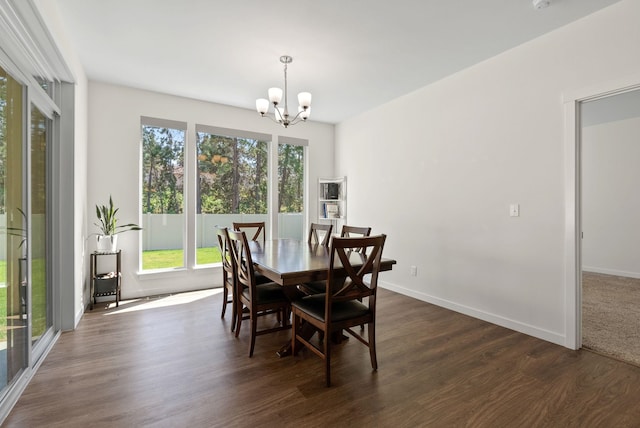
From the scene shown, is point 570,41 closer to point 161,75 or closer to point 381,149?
point 381,149

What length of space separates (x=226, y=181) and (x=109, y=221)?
160 centimetres

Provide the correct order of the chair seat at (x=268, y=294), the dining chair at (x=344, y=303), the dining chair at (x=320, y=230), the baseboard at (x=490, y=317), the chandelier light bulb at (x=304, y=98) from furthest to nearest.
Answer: the dining chair at (x=320, y=230) < the chandelier light bulb at (x=304, y=98) < the baseboard at (x=490, y=317) < the chair seat at (x=268, y=294) < the dining chair at (x=344, y=303)

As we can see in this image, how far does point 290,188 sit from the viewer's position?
5.28 meters

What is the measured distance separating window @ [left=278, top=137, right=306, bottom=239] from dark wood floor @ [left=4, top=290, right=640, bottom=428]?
2474 mm

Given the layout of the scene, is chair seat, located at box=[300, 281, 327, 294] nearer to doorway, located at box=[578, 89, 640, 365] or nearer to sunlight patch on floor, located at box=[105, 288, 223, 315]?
sunlight patch on floor, located at box=[105, 288, 223, 315]

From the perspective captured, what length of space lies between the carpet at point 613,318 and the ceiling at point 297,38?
8.78 ft

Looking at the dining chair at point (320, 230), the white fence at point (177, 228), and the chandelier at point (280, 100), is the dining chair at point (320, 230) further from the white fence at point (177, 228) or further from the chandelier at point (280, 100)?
the white fence at point (177, 228)

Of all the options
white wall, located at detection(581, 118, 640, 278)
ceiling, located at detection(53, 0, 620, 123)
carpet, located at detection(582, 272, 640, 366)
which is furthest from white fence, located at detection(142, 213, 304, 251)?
white wall, located at detection(581, 118, 640, 278)

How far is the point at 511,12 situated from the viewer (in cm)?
243

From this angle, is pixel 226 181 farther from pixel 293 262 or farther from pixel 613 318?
pixel 613 318

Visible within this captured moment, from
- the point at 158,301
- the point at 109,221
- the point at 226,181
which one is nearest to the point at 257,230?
the point at 226,181

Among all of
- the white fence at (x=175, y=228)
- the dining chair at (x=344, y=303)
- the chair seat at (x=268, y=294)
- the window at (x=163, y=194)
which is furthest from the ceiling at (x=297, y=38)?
the chair seat at (x=268, y=294)

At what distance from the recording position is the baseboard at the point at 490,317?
272 cm

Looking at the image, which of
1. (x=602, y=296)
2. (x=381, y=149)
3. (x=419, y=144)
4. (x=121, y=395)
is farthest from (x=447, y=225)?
(x=121, y=395)
